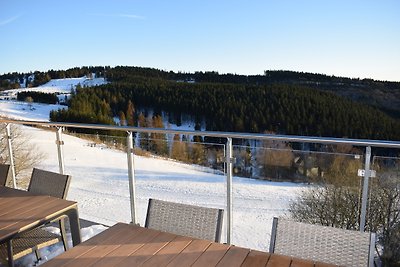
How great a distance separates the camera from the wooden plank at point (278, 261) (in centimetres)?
142

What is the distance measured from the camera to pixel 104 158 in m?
4.62

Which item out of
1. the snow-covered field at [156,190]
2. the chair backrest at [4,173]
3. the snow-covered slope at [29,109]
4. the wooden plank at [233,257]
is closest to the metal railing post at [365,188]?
the snow-covered field at [156,190]

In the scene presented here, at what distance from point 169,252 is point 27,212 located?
116cm

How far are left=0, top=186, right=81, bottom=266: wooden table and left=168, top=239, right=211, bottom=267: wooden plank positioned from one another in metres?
1.03

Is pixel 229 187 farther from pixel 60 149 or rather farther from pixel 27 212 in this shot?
pixel 60 149

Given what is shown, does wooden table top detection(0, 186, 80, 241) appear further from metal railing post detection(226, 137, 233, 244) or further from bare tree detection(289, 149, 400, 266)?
bare tree detection(289, 149, 400, 266)

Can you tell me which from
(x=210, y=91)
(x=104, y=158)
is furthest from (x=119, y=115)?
(x=104, y=158)

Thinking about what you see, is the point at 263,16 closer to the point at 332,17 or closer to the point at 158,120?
the point at 332,17

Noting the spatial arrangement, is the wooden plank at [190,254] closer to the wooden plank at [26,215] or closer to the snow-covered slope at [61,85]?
the wooden plank at [26,215]

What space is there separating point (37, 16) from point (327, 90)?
35.7 metres

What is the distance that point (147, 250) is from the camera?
1.57m

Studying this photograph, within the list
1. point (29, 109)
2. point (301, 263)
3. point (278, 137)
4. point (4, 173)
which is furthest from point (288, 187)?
point (29, 109)

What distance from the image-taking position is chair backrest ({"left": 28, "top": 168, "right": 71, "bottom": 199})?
268 centimetres

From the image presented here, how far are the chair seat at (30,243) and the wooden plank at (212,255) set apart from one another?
147cm
